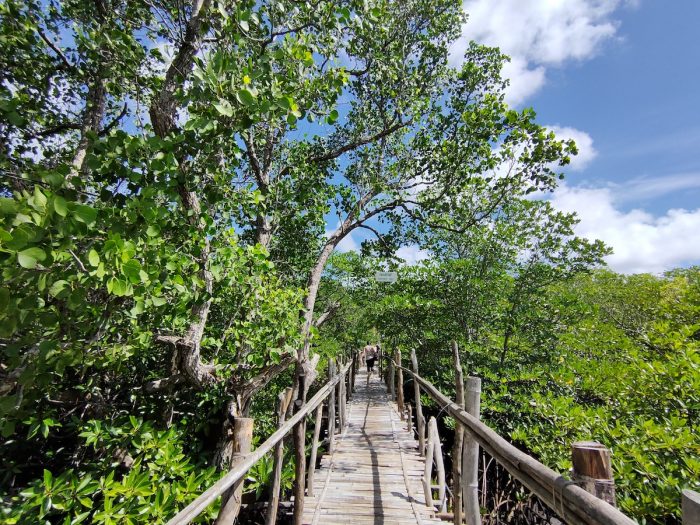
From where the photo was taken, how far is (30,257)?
4.99 ft

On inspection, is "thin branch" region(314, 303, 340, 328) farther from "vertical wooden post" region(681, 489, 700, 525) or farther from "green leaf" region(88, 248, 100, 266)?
"vertical wooden post" region(681, 489, 700, 525)

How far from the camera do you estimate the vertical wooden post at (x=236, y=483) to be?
2133 millimetres

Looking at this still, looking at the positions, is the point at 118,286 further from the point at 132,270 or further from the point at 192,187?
the point at 192,187

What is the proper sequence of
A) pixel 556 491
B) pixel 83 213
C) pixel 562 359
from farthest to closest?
pixel 562 359 < pixel 83 213 < pixel 556 491

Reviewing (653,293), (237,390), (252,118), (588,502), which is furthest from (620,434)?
(653,293)

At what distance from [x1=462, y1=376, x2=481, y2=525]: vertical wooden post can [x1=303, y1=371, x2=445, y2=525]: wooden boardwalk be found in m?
1.61

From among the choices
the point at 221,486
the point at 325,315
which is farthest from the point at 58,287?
the point at 325,315

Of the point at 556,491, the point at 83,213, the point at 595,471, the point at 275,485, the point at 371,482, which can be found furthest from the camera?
the point at 371,482

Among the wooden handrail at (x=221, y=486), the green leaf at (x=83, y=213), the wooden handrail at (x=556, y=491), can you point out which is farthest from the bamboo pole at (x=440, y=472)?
the green leaf at (x=83, y=213)

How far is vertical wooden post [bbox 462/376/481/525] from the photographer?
7.63ft

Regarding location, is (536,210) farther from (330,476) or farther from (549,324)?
(330,476)

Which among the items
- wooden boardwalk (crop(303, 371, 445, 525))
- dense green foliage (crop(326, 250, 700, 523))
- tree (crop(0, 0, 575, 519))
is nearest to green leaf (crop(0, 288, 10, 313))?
tree (crop(0, 0, 575, 519))

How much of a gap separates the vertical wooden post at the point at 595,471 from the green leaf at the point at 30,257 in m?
2.25

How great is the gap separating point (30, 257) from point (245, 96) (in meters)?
1.39
